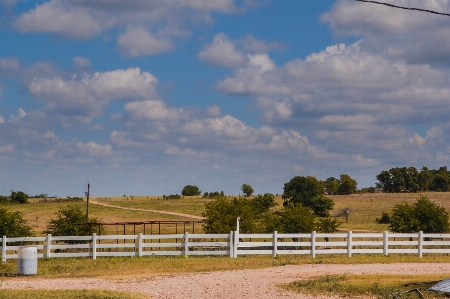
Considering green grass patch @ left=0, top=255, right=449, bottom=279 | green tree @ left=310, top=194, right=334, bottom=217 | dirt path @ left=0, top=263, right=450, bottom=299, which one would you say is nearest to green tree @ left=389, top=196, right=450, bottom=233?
green grass patch @ left=0, top=255, right=449, bottom=279

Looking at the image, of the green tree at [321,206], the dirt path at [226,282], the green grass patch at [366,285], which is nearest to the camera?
the green grass patch at [366,285]

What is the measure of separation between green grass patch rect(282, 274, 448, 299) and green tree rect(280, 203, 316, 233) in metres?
25.4

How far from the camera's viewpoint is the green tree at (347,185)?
165m

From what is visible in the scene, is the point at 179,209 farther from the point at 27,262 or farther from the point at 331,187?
the point at 27,262

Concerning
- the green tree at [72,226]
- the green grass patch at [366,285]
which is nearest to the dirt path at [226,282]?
the green grass patch at [366,285]

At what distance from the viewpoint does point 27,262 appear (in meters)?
26.2

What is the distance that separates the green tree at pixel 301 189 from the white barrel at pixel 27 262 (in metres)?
77.3

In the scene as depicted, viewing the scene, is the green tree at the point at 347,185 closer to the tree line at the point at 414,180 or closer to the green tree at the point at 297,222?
the tree line at the point at 414,180

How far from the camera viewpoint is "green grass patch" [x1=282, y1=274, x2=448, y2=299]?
61.5ft

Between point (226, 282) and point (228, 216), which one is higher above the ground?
point (228, 216)

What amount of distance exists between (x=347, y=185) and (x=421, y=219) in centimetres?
11864

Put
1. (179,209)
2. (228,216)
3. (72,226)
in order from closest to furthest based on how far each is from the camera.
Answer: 1. (72,226)
2. (228,216)
3. (179,209)

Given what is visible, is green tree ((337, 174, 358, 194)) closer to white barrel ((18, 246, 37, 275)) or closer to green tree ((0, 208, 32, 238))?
green tree ((0, 208, 32, 238))

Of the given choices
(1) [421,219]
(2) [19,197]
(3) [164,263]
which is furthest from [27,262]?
(2) [19,197]
